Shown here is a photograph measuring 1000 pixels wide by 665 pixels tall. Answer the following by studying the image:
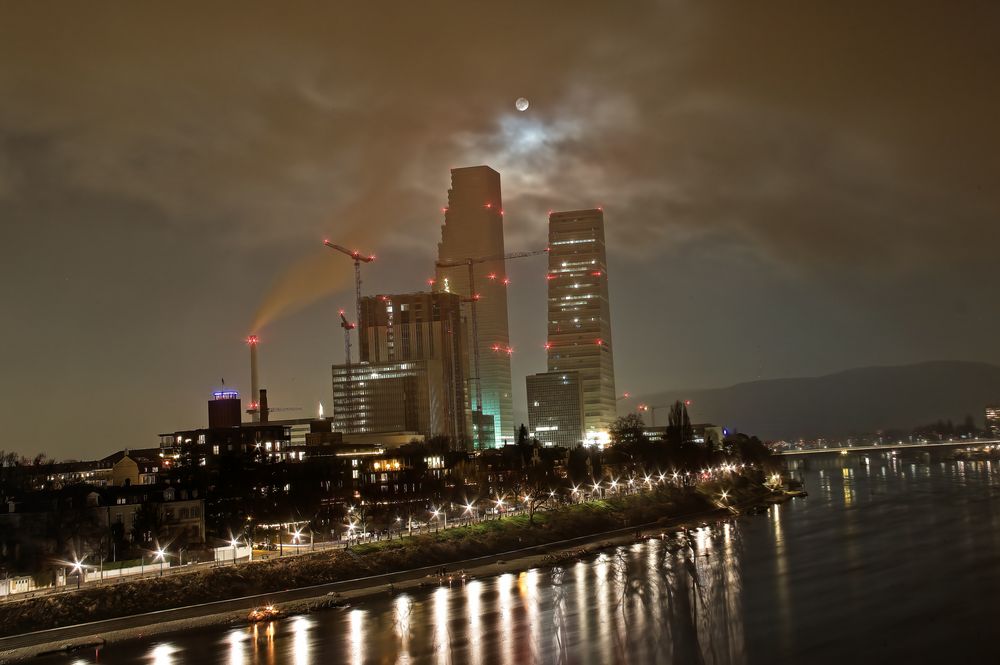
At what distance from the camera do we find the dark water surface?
117 ft

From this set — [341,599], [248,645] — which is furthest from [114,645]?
[341,599]

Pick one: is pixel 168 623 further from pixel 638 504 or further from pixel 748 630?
pixel 638 504

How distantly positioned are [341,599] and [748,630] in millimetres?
22007

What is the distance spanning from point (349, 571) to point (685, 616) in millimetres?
23291

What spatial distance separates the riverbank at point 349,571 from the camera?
145 ft

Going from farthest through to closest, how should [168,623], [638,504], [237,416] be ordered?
[237,416] < [638,504] < [168,623]

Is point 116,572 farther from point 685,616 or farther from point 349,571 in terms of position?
point 685,616

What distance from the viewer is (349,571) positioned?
56.5 m

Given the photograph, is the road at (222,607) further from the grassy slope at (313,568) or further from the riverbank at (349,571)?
the grassy slope at (313,568)

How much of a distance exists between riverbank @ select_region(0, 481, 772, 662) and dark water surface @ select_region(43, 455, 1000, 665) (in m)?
2.13

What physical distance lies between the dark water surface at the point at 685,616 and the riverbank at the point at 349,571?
213 cm

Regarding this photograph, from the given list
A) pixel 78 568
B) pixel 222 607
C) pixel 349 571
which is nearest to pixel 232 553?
pixel 349 571

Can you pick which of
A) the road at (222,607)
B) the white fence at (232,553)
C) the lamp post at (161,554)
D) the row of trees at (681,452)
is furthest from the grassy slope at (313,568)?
the row of trees at (681,452)

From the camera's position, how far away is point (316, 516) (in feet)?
227
